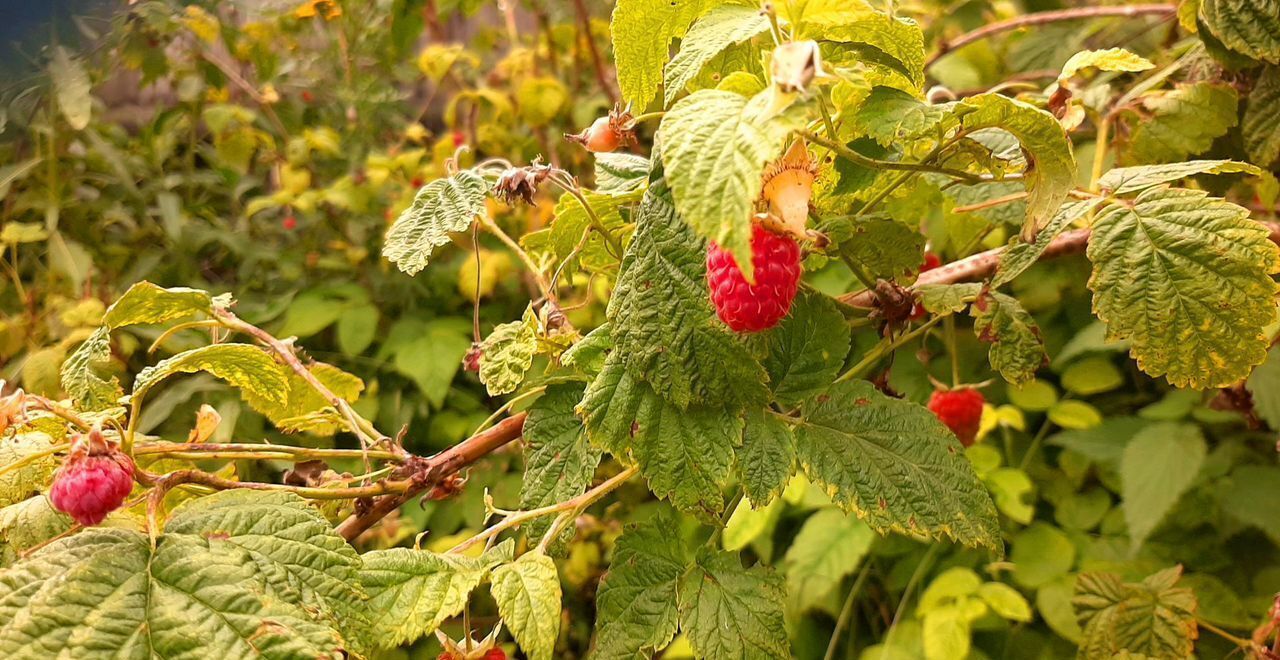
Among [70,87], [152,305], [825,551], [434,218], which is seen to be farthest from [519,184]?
[70,87]

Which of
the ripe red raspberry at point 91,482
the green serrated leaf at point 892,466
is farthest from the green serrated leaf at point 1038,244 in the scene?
the ripe red raspberry at point 91,482

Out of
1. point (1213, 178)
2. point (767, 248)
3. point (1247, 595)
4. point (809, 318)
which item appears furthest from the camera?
point (1247, 595)

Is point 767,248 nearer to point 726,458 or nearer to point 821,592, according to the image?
point 726,458

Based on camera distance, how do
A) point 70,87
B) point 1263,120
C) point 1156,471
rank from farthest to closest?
point 70,87 → point 1156,471 → point 1263,120

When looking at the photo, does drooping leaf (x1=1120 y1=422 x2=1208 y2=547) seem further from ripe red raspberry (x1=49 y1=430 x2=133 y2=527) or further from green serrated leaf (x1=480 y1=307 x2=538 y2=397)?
ripe red raspberry (x1=49 y1=430 x2=133 y2=527)

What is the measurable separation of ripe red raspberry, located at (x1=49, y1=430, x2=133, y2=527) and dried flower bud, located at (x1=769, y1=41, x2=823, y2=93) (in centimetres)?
40

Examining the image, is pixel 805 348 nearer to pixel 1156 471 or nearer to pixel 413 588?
pixel 413 588

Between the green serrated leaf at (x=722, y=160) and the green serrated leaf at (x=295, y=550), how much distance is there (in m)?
0.28

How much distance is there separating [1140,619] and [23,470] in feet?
3.13

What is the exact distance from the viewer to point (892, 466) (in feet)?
1.79

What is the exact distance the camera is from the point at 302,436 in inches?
55.2

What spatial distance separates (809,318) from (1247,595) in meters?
1.05

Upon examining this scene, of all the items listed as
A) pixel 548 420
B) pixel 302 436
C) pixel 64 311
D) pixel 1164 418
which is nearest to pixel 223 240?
pixel 64 311

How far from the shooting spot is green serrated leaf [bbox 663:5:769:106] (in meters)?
0.41
